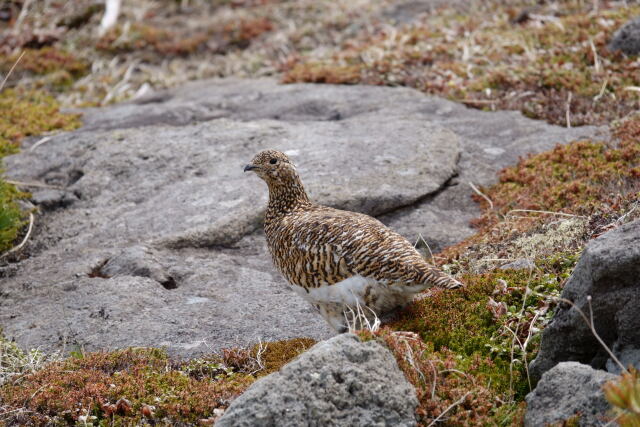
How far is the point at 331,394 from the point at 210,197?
5147mm

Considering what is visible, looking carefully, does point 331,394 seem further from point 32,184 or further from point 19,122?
point 19,122

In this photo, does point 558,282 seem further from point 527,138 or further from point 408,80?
point 408,80

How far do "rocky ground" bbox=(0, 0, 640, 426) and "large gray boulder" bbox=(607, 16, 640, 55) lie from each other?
4cm

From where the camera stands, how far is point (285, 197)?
716 centimetres

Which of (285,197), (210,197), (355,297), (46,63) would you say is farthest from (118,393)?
(46,63)

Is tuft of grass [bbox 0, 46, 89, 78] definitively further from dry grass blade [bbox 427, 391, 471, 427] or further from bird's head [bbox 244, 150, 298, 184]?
dry grass blade [bbox 427, 391, 471, 427]

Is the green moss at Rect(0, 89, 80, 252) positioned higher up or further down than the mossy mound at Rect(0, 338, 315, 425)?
further down

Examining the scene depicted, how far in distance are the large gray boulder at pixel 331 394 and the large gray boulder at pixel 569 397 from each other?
69cm

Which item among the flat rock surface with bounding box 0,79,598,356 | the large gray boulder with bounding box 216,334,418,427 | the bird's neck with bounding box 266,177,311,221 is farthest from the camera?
the flat rock surface with bounding box 0,79,598,356

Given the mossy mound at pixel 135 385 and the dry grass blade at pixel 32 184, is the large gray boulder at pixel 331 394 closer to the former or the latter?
the mossy mound at pixel 135 385

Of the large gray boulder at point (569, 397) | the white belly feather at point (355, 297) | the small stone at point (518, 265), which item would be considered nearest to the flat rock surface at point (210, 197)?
the white belly feather at point (355, 297)

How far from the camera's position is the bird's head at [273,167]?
7.21 metres

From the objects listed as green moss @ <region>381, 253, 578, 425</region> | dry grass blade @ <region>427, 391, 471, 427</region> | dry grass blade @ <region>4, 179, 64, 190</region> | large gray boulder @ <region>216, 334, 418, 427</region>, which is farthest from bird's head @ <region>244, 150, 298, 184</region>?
dry grass blade @ <region>4, 179, 64, 190</region>

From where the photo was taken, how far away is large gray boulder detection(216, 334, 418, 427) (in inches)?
169
